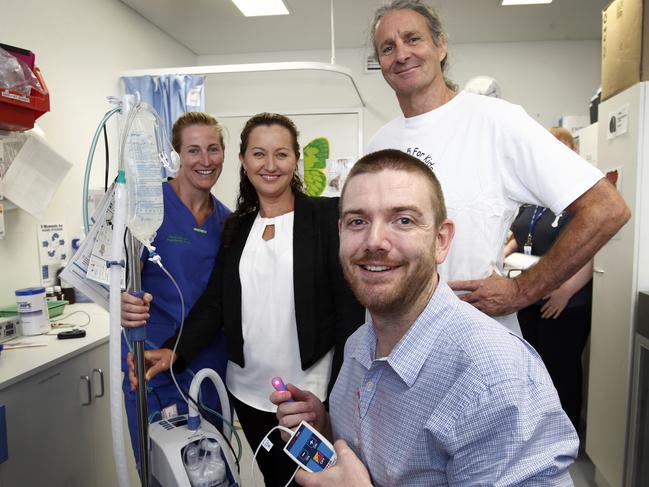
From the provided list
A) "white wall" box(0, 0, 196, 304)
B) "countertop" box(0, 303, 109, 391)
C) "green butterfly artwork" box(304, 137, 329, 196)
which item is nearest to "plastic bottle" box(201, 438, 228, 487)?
"countertop" box(0, 303, 109, 391)

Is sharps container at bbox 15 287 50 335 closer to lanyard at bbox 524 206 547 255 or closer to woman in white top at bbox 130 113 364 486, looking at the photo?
woman in white top at bbox 130 113 364 486

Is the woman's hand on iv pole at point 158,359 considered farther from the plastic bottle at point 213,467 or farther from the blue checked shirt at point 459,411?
the blue checked shirt at point 459,411

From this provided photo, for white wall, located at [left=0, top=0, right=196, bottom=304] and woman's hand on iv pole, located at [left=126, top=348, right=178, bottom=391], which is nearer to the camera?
woman's hand on iv pole, located at [left=126, top=348, right=178, bottom=391]

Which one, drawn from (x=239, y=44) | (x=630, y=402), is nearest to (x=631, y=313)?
(x=630, y=402)

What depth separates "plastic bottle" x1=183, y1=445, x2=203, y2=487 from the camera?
123 cm

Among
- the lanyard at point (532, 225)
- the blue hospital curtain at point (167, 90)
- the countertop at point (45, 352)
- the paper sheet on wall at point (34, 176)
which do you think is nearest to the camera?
the countertop at point (45, 352)

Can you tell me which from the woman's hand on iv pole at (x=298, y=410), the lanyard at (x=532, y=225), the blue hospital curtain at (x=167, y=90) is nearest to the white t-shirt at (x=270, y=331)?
the woman's hand on iv pole at (x=298, y=410)

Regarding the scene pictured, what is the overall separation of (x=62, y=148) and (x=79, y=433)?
61.7 inches

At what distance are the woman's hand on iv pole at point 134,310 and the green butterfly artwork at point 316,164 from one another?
354 centimetres

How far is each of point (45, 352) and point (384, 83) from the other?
382 centimetres

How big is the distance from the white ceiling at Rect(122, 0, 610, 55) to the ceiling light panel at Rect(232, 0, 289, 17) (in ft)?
0.21

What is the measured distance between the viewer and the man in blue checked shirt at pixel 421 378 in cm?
70

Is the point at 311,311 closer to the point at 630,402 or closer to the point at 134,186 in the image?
the point at 134,186

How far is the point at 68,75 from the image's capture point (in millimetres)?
2771
